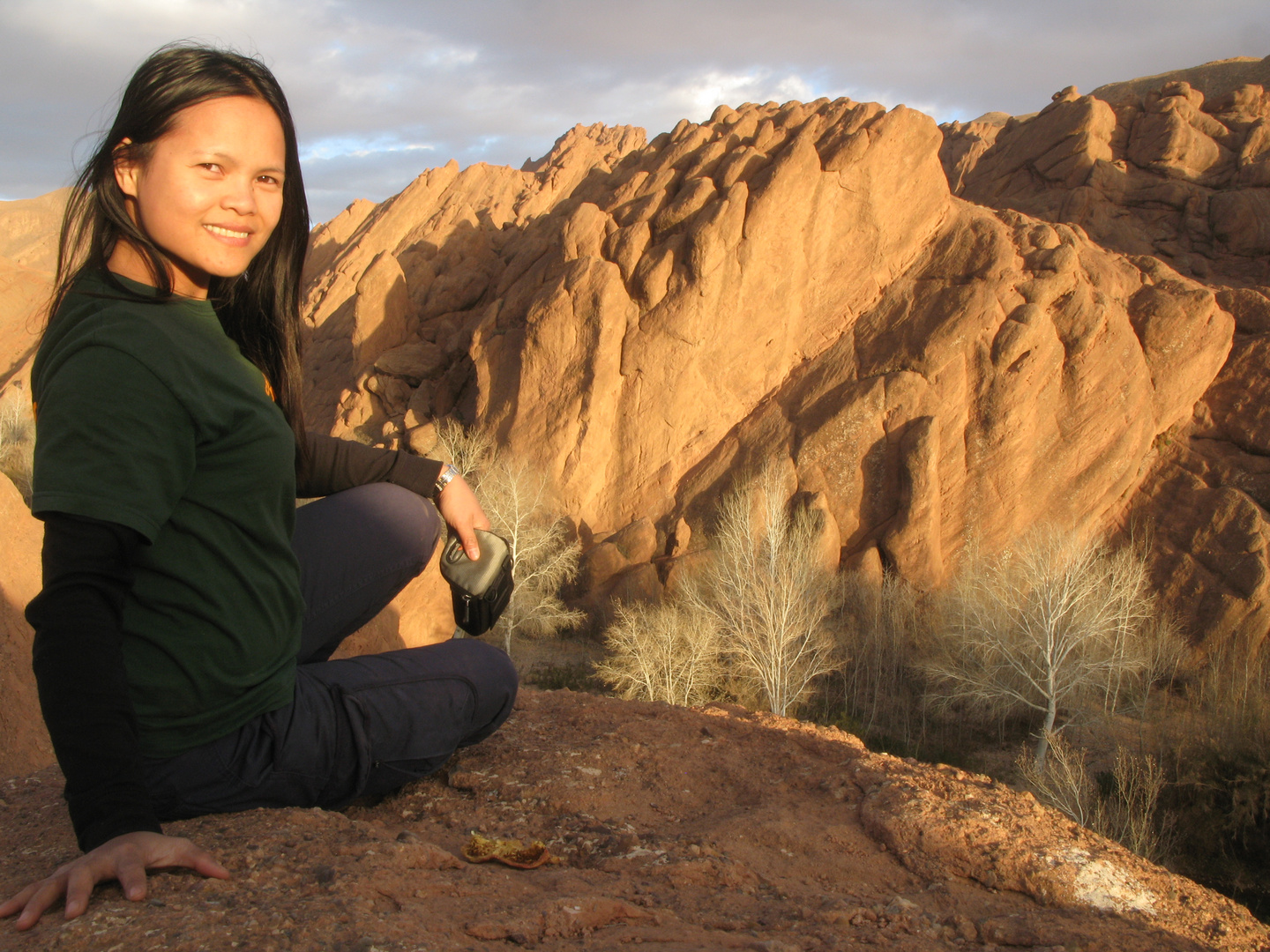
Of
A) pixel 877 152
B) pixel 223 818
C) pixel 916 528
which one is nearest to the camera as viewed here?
pixel 223 818

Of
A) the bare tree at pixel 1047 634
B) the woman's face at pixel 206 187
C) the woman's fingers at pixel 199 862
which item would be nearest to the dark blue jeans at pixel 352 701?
the woman's fingers at pixel 199 862

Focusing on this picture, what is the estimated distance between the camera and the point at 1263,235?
115 feet

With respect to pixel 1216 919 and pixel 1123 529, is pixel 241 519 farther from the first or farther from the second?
pixel 1123 529

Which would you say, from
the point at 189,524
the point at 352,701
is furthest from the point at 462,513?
the point at 189,524

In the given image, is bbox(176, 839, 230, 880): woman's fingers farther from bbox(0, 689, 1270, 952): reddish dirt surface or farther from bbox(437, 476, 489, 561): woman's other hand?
bbox(437, 476, 489, 561): woman's other hand

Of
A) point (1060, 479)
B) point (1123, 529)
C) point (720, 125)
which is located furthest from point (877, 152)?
point (1123, 529)

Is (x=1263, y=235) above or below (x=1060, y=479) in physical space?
above

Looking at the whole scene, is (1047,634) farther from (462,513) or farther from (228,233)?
(228,233)

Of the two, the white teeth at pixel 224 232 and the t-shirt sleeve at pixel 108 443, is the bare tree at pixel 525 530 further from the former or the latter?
the t-shirt sleeve at pixel 108 443

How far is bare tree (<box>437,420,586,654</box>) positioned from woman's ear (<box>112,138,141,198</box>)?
22631mm

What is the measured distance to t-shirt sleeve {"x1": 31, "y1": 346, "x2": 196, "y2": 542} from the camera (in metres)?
1.69

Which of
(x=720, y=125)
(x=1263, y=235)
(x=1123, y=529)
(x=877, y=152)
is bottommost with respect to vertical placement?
(x=1123, y=529)

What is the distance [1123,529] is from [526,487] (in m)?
19.6

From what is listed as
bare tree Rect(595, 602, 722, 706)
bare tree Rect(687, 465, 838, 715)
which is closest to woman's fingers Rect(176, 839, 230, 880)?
bare tree Rect(595, 602, 722, 706)
